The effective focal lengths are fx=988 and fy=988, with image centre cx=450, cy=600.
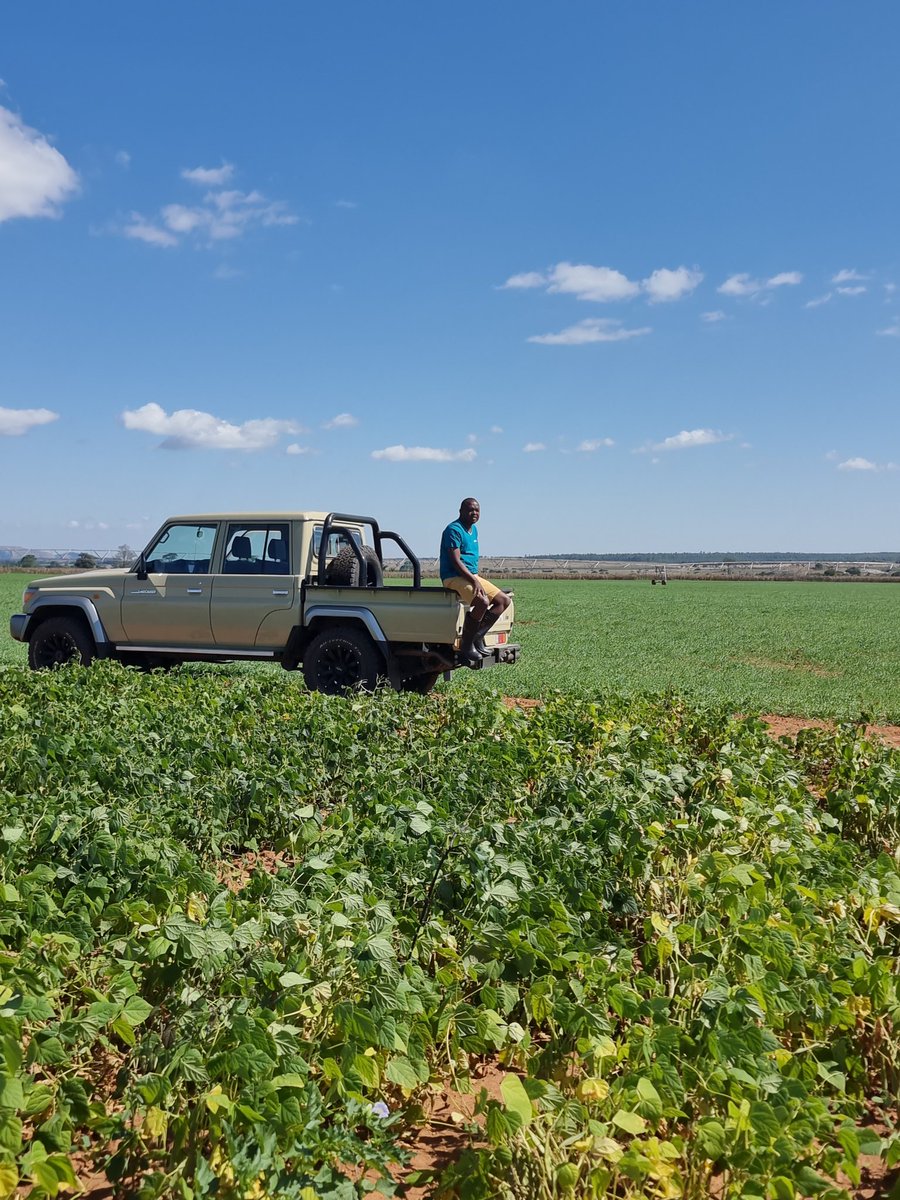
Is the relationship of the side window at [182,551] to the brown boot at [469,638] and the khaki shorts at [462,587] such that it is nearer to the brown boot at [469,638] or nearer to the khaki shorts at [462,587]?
the khaki shorts at [462,587]

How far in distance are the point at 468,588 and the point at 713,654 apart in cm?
1183

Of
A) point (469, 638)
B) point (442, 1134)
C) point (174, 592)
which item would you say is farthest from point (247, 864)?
point (174, 592)

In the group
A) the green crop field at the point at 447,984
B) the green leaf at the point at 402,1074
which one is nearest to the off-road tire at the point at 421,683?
the green crop field at the point at 447,984

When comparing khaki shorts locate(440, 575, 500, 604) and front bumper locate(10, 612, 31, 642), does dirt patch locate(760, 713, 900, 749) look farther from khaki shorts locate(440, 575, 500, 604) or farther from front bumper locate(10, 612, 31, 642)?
front bumper locate(10, 612, 31, 642)

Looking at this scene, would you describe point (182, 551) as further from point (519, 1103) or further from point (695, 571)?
point (695, 571)

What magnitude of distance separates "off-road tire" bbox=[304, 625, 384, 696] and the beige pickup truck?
0.01 meters

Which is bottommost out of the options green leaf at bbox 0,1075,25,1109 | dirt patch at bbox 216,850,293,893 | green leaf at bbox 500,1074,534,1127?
dirt patch at bbox 216,850,293,893

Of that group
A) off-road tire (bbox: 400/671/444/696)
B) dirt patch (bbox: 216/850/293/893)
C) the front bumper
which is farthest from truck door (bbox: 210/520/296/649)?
dirt patch (bbox: 216/850/293/893)

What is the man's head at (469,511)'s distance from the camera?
10719mm

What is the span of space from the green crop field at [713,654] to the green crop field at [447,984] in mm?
5088

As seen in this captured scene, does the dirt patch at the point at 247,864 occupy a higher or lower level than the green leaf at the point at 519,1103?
lower

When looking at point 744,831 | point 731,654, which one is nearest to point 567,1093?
point 744,831

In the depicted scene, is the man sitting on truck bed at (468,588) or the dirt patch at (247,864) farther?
the man sitting on truck bed at (468,588)

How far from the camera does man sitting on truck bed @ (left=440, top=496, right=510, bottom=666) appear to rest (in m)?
10.5
